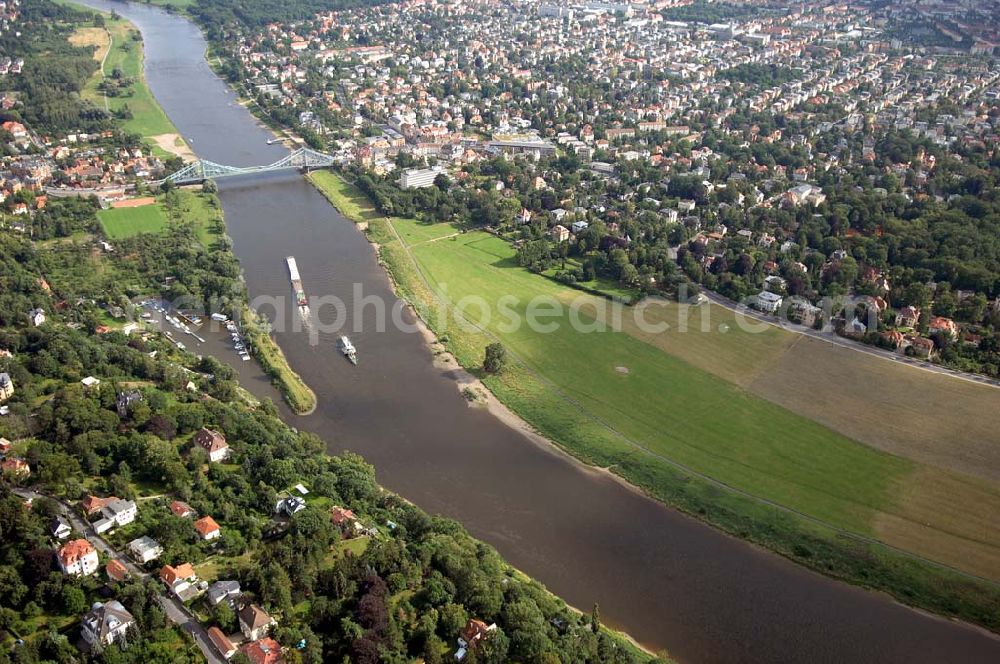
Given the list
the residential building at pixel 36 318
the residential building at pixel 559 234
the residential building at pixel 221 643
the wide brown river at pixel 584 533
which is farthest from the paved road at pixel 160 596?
the residential building at pixel 559 234

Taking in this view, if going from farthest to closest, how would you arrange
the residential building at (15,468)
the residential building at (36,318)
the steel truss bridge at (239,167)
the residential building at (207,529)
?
the steel truss bridge at (239,167) → the residential building at (36,318) → the residential building at (15,468) → the residential building at (207,529)

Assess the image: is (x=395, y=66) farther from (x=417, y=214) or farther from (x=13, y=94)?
(x=417, y=214)

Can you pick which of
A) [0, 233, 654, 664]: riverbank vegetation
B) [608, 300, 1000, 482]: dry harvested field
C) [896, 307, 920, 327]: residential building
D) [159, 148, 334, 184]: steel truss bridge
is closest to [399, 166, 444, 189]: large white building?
[159, 148, 334, 184]: steel truss bridge

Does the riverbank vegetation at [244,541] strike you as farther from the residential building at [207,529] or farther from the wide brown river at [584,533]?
the wide brown river at [584,533]

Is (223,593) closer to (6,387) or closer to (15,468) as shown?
(15,468)

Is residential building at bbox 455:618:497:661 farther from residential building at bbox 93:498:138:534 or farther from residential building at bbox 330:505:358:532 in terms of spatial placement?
residential building at bbox 93:498:138:534

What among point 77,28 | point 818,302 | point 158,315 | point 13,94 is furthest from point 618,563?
point 77,28
